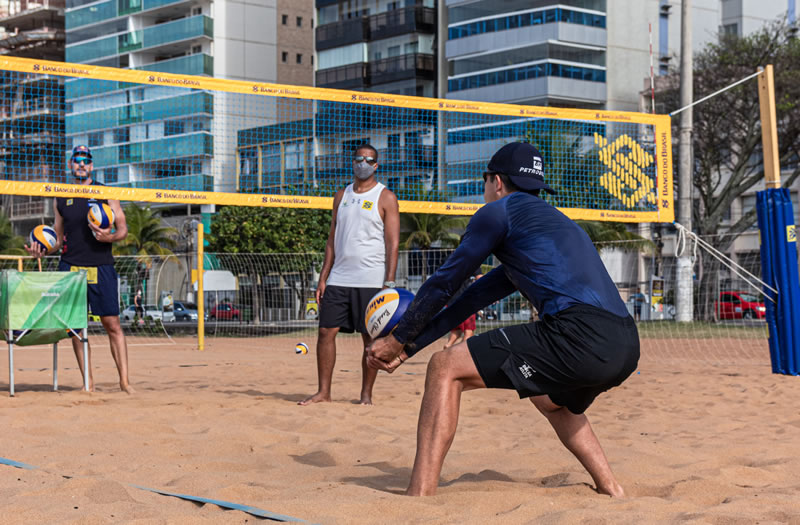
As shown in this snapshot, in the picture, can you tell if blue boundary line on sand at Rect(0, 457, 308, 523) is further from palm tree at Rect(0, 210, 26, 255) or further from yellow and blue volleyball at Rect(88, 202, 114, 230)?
palm tree at Rect(0, 210, 26, 255)

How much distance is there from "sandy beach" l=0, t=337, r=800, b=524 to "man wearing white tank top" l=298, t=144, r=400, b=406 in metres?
0.35

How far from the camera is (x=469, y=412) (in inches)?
245

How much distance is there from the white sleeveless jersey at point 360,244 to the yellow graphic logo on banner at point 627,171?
4.71 meters

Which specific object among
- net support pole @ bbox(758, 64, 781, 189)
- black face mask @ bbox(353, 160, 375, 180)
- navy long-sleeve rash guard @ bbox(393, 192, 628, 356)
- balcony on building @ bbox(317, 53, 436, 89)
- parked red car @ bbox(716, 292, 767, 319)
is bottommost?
parked red car @ bbox(716, 292, 767, 319)

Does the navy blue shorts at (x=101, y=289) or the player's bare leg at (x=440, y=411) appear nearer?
the player's bare leg at (x=440, y=411)

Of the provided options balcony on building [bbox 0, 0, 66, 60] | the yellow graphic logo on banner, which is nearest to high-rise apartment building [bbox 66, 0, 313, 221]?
balcony on building [bbox 0, 0, 66, 60]

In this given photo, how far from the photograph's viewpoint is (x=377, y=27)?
4803 centimetres

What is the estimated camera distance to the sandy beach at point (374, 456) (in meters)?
3.24

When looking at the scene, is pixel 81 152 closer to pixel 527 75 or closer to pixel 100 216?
Result: pixel 100 216

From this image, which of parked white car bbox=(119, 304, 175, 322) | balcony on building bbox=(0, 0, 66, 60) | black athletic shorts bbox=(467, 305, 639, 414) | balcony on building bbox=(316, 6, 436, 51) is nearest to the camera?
black athletic shorts bbox=(467, 305, 639, 414)

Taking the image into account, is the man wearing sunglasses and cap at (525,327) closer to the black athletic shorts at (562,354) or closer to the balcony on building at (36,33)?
the black athletic shorts at (562,354)

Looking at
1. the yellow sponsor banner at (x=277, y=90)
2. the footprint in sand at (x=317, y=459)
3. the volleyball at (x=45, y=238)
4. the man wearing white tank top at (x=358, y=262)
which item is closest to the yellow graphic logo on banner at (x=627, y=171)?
the yellow sponsor banner at (x=277, y=90)

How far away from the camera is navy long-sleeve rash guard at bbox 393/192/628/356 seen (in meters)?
3.30

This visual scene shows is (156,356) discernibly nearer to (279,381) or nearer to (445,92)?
(279,381)
